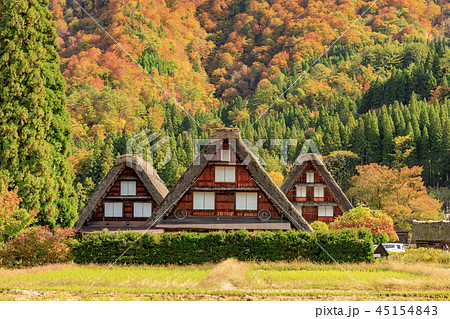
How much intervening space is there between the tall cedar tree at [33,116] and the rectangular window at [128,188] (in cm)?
593

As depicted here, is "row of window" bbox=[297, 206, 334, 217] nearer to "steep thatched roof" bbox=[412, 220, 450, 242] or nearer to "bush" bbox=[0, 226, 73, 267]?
"steep thatched roof" bbox=[412, 220, 450, 242]

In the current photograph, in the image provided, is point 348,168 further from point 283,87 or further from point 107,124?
point 283,87

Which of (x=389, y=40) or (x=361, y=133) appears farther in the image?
(x=389, y=40)

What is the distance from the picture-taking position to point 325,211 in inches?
2154

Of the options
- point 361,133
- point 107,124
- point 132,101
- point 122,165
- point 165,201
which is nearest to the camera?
point 165,201

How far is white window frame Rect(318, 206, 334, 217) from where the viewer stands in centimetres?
5466

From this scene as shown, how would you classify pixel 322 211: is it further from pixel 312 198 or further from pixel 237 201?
pixel 237 201

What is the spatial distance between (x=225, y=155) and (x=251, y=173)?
1.80 m

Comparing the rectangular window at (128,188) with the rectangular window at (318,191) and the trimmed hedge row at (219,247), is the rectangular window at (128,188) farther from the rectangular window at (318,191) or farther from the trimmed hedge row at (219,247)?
the rectangular window at (318,191)

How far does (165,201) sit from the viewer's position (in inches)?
1291

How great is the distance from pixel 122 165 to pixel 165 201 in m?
7.45

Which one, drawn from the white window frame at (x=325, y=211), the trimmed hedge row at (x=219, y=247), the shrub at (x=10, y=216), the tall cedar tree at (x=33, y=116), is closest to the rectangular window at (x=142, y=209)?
the tall cedar tree at (x=33, y=116)

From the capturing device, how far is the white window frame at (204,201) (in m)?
33.8

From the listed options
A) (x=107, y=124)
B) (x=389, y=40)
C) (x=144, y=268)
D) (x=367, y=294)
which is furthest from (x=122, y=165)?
(x=389, y=40)
